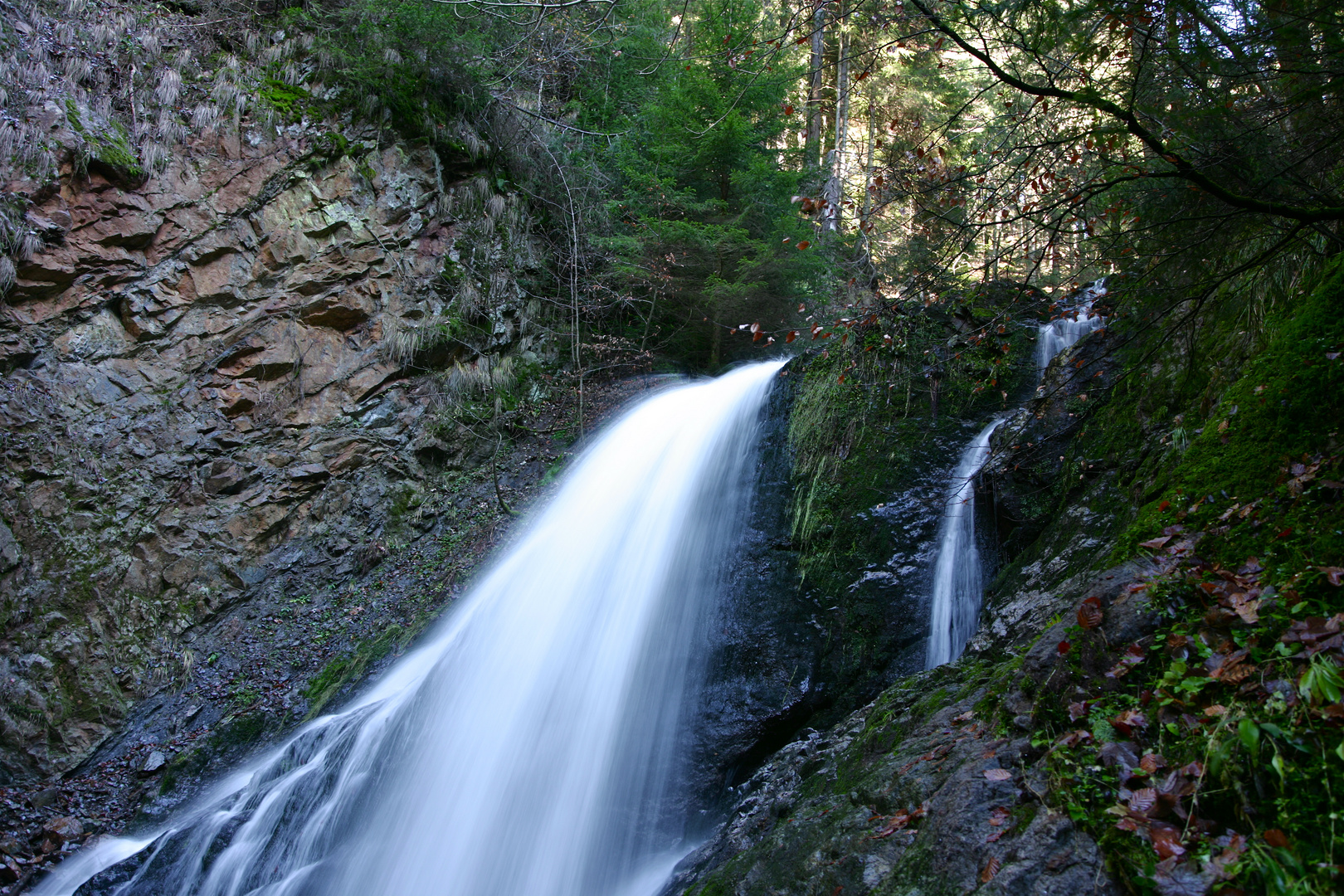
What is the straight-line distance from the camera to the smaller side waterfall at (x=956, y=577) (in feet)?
16.7

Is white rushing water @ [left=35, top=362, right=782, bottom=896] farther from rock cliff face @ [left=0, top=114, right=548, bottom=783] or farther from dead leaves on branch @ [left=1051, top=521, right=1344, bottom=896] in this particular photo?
dead leaves on branch @ [left=1051, top=521, right=1344, bottom=896]

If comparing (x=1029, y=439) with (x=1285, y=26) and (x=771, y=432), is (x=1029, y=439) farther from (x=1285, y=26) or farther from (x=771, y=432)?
(x=1285, y=26)

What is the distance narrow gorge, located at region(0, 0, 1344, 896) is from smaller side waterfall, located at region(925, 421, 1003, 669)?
6 centimetres

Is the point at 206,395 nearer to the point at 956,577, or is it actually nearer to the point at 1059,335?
the point at 956,577

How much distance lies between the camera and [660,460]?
833 cm

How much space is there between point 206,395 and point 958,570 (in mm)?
8355

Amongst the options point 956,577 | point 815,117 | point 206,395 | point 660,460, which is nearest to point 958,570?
point 956,577

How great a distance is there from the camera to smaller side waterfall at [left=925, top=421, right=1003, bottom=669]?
16.7 feet

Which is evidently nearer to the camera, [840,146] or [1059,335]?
[1059,335]

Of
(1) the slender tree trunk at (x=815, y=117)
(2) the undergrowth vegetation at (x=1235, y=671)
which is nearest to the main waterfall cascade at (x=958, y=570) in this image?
(2) the undergrowth vegetation at (x=1235, y=671)

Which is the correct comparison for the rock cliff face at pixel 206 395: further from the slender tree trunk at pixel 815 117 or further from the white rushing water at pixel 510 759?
the slender tree trunk at pixel 815 117

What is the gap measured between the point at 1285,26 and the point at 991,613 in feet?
10.6

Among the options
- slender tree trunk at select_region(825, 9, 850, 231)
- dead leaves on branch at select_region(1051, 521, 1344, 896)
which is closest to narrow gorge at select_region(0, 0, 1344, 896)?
dead leaves on branch at select_region(1051, 521, 1344, 896)

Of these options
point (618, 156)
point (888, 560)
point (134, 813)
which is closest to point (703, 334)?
point (618, 156)
